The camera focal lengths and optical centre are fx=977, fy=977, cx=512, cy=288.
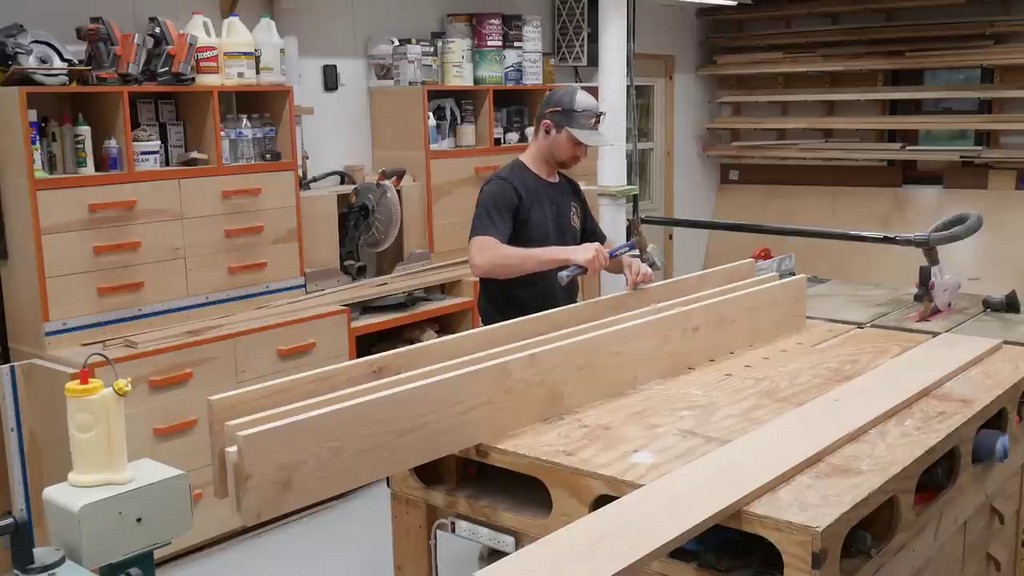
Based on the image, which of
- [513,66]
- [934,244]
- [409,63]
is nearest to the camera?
[934,244]

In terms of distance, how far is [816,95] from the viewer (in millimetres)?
6855

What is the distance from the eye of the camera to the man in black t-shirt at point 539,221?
9.15ft

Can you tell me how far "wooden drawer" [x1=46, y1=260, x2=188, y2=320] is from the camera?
354 cm

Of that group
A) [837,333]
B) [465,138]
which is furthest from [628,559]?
[465,138]

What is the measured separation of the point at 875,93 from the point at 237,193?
180 inches

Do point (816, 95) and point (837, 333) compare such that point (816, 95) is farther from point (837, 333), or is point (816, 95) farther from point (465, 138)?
point (837, 333)

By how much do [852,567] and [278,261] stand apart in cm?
294

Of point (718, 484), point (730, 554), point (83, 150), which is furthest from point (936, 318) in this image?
point (83, 150)

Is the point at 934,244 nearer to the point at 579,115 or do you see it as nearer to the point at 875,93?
the point at 579,115

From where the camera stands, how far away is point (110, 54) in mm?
3662

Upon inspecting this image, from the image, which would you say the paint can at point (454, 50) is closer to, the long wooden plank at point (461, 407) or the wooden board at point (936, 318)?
the wooden board at point (936, 318)

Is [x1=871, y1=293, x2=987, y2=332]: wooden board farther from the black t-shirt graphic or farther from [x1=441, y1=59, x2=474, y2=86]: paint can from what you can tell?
[x1=441, y1=59, x2=474, y2=86]: paint can

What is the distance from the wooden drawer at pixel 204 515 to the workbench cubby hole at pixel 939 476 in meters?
2.53

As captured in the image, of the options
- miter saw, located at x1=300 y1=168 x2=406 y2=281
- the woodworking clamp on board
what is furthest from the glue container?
the woodworking clamp on board
